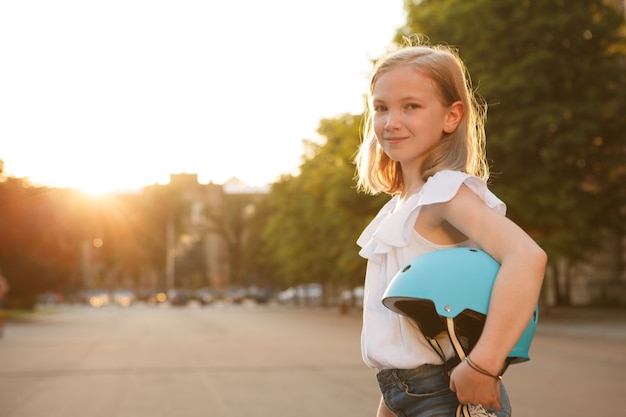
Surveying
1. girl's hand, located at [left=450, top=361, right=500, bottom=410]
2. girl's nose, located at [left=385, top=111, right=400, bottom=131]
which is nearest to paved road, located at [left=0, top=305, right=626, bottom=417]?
girl's nose, located at [left=385, top=111, right=400, bottom=131]

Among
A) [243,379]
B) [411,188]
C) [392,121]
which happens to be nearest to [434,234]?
[411,188]

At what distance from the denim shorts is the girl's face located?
1.78 feet

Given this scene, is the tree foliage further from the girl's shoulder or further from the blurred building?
the blurred building

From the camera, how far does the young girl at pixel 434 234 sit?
2033 mm

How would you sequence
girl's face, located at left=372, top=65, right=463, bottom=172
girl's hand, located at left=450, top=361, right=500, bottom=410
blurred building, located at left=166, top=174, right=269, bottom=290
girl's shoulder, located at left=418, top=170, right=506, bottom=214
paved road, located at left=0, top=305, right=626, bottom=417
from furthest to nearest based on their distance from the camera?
blurred building, located at left=166, top=174, right=269, bottom=290 < paved road, located at left=0, top=305, right=626, bottom=417 < girl's face, located at left=372, top=65, right=463, bottom=172 < girl's shoulder, located at left=418, top=170, right=506, bottom=214 < girl's hand, located at left=450, top=361, right=500, bottom=410

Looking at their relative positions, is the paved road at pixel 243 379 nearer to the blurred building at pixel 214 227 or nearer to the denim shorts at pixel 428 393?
the denim shorts at pixel 428 393

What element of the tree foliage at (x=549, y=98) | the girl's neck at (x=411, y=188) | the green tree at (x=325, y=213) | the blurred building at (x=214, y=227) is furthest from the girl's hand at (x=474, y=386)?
the blurred building at (x=214, y=227)

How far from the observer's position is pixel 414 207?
2258mm

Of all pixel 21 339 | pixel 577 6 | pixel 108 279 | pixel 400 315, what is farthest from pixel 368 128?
pixel 108 279

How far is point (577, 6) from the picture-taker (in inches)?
1036

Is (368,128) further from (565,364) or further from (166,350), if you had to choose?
(166,350)

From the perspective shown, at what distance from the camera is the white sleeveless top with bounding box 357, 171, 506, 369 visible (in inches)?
87.3

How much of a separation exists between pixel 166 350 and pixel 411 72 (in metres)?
16.6

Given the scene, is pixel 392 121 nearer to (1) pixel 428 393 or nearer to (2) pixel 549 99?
(1) pixel 428 393
